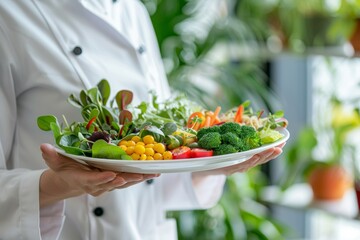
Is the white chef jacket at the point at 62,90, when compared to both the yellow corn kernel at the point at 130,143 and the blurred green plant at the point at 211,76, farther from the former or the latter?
the blurred green plant at the point at 211,76

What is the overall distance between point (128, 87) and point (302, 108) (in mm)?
1840

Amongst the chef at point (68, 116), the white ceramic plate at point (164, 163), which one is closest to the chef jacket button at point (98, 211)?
the chef at point (68, 116)

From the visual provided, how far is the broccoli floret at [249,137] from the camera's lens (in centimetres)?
129

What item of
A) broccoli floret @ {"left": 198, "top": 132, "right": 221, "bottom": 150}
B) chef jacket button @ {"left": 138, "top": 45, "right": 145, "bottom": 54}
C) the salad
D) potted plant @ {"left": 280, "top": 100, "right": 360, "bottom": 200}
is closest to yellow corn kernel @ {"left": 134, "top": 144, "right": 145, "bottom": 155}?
the salad

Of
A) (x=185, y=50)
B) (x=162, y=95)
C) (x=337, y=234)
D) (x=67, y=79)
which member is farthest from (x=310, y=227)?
(x=67, y=79)

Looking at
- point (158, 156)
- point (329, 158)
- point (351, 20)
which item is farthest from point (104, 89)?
point (329, 158)

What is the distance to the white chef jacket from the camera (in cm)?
142

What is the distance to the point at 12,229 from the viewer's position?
1.42m

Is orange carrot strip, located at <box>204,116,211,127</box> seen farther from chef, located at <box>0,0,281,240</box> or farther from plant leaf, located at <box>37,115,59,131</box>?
plant leaf, located at <box>37,115,59,131</box>

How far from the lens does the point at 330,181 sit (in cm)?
267

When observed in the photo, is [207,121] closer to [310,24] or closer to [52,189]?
[52,189]

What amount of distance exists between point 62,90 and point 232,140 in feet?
1.38

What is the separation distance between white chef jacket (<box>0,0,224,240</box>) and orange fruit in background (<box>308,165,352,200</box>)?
107 centimetres

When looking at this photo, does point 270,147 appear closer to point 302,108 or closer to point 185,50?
point 185,50
